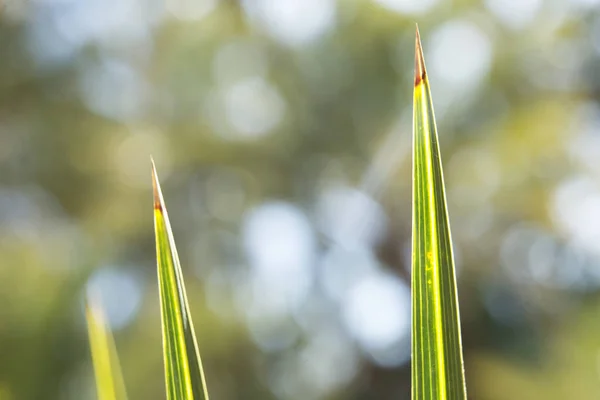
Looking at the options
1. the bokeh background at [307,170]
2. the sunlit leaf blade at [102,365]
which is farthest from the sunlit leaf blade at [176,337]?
the bokeh background at [307,170]

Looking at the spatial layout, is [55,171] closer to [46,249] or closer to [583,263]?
[46,249]

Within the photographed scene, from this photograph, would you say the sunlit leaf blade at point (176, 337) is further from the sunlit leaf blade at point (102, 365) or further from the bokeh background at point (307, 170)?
the bokeh background at point (307, 170)

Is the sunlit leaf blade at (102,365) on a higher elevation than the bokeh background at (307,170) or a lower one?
lower

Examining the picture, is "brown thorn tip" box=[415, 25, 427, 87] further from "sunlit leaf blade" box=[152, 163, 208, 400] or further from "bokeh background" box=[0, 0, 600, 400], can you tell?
"bokeh background" box=[0, 0, 600, 400]

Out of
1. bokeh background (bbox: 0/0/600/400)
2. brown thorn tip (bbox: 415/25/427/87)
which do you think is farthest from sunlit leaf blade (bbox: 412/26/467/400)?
bokeh background (bbox: 0/0/600/400)

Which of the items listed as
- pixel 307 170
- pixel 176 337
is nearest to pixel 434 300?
pixel 176 337

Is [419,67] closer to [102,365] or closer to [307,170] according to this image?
[102,365]
